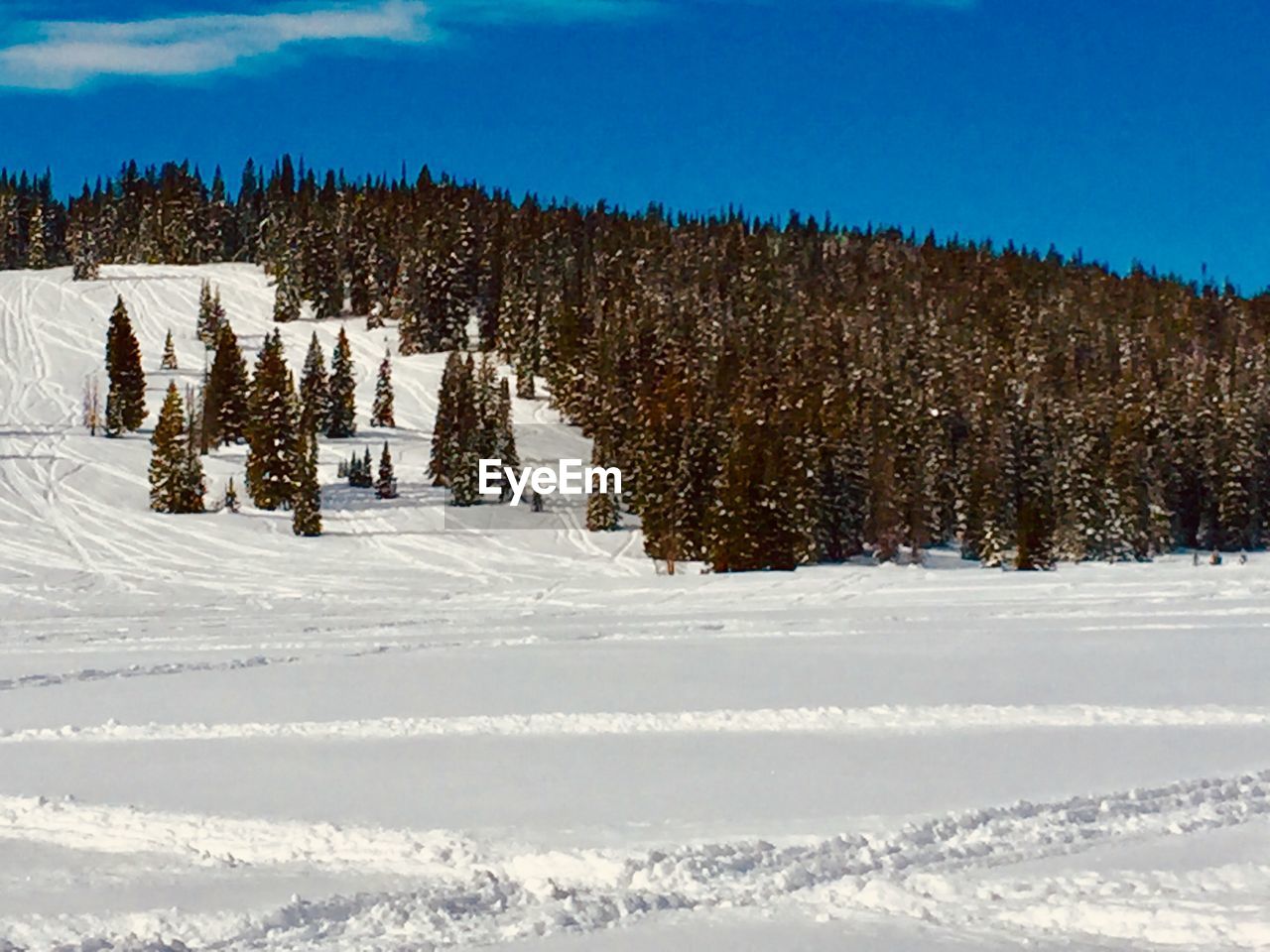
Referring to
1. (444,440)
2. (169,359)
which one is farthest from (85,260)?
(444,440)

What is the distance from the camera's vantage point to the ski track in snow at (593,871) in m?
8.30

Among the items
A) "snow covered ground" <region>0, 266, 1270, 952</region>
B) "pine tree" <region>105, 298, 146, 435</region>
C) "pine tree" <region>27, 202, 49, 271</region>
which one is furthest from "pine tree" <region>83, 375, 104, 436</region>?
"pine tree" <region>27, 202, 49, 271</region>

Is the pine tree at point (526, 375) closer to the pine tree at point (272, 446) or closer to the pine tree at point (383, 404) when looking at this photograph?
the pine tree at point (383, 404)

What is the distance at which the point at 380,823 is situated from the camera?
10.9m

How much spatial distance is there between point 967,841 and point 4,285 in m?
145

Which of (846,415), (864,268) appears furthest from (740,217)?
(846,415)

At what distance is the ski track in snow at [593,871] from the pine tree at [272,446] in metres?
58.3

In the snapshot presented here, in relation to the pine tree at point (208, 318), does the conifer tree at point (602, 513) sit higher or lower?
lower

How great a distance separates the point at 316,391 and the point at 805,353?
33627 mm

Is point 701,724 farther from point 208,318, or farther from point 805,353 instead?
point 208,318

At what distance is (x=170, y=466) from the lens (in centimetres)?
6600

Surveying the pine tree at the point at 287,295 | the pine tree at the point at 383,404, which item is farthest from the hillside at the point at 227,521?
the pine tree at the point at 287,295

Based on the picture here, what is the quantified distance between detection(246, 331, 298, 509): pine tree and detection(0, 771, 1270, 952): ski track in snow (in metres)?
58.3
